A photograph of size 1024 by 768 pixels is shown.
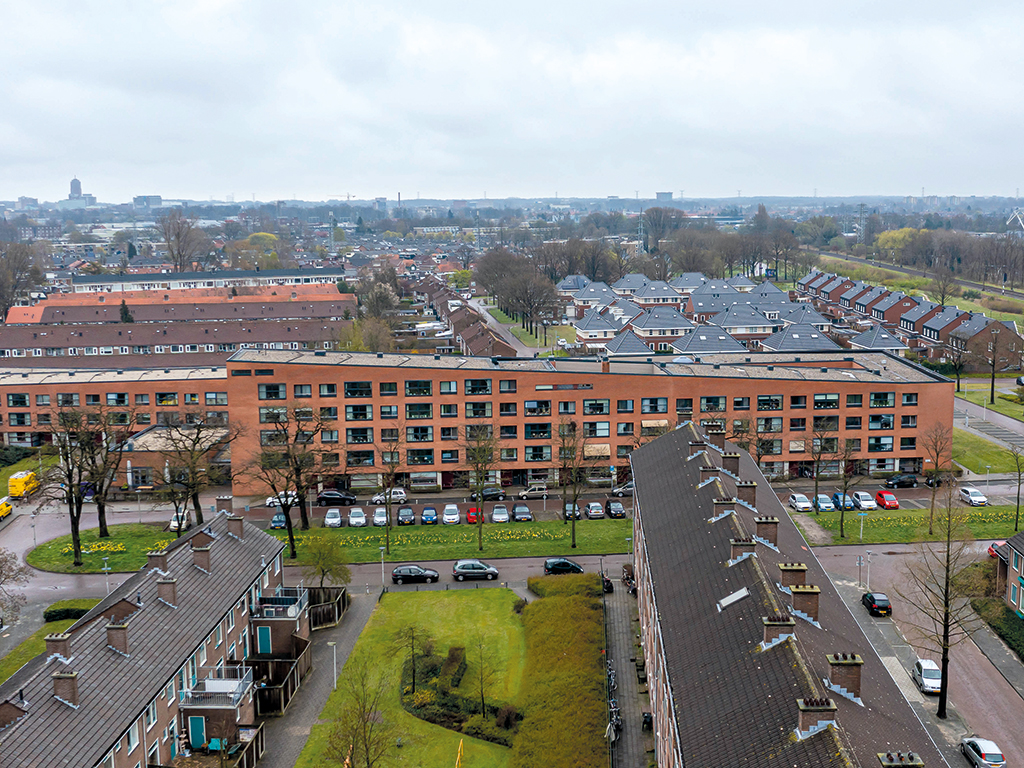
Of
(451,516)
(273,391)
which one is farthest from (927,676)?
(273,391)

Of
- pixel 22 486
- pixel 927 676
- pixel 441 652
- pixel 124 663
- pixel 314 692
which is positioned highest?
pixel 124 663

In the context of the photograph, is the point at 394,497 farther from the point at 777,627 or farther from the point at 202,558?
the point at 777,627

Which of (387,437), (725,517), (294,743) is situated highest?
(725,517)

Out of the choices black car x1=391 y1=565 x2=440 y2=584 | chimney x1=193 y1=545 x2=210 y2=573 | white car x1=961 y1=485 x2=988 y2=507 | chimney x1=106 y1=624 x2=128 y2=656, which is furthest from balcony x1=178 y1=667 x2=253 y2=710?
white car x1=961 y1=485 x2=988 y2=507

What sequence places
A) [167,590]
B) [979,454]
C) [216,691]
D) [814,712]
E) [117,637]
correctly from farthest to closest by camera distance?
1. [979,454]
2. [167,590]
3. [216,691]
4. [117,637]
5. [814,712]

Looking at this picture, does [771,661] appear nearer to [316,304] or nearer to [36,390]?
[36,390]

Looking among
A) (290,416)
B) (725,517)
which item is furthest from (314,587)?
(725,517)

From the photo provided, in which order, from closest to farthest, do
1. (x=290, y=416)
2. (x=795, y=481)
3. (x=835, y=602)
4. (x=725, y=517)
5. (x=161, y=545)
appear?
(x=835, y=602), (x=725, y=517), (x=161, y=545), (x=290, y=416), (x=795, y=481)
